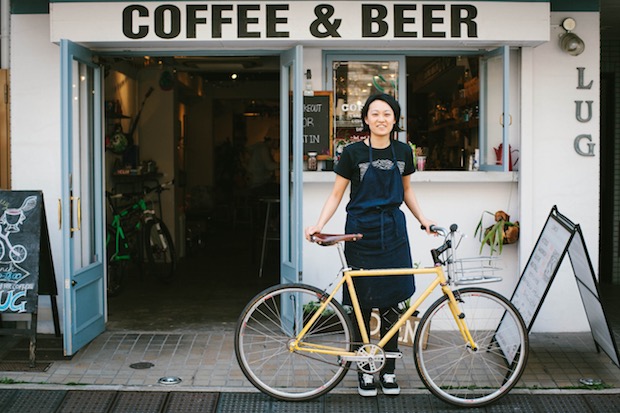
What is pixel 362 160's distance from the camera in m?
4.83

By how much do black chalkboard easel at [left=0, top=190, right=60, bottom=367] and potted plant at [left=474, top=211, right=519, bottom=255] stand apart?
3.53m

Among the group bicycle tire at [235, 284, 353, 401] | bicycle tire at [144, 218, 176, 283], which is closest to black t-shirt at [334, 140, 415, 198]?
bicycle tire at [235, 284, 353, 401]

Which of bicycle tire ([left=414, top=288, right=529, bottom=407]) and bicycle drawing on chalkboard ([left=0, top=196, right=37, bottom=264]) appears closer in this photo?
bicycle tire ([left=414, top=288, right=529, bottom=407])

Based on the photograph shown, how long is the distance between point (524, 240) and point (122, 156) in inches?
212

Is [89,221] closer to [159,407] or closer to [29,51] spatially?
[29,51]

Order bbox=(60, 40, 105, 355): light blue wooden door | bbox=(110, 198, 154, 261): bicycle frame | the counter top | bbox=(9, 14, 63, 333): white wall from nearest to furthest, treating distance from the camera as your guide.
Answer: bbox=(60, 40, 105, 355): light blue wooden door, bbox=(9, 14, 63, 333): white wall, the counter top, bbox=(110, 198, 154, 261): bicycle frame

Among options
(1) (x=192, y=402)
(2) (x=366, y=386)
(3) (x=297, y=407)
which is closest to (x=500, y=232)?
(2) (x=366, y=386)

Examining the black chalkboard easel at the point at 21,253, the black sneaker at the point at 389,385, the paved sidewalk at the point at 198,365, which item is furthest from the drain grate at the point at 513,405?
the black chalkboard easel at the point at 21,253

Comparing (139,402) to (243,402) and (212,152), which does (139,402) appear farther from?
(212,152)

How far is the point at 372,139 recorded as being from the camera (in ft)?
16.0

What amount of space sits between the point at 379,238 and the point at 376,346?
0.67 m

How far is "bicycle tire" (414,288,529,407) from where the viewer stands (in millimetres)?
4695

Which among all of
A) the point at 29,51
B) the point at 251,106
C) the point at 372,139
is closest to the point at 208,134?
the point at 251,106

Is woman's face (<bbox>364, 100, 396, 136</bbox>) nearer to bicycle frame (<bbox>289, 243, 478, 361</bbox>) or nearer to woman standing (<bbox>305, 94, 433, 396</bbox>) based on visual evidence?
woman standing (<bbox>305, 94, 433, 396</bbox>)
